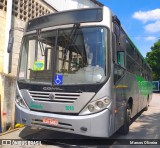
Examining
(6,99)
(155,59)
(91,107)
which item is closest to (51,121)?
(91,107)

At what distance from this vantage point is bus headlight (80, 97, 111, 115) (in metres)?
4.92

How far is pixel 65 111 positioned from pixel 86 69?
95 cm

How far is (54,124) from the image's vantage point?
5145mm

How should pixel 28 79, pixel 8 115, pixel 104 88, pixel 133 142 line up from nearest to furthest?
pixel 104 88
pixel 28 79
pixel 133 142
pixel 8 115

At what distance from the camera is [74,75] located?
5.14 m

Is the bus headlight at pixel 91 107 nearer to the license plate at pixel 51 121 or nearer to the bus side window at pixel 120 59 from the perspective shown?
the license plate at pixel 51 121

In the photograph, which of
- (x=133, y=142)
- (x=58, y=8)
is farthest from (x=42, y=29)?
(x=58, y=8)

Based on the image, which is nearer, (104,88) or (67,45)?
(104,88)

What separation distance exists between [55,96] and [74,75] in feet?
1.93

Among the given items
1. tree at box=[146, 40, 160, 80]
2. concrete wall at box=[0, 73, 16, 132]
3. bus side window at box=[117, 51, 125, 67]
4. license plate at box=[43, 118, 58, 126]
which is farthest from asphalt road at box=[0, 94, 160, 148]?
tree at box=[146, 40, 160, 80]

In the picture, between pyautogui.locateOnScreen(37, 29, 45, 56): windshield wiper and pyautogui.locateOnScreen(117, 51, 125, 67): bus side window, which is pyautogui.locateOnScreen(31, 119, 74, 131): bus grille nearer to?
pyautogui.locateOnScreen(37, 29, 45, 56): windshield wiper

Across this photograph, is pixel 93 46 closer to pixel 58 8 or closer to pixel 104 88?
pixel 104 88

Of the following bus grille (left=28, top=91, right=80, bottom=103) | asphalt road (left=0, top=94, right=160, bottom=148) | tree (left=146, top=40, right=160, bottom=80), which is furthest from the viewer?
tree (left=146, top=40, right=160, bottom=80)

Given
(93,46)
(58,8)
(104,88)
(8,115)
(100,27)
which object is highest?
(58,8)
